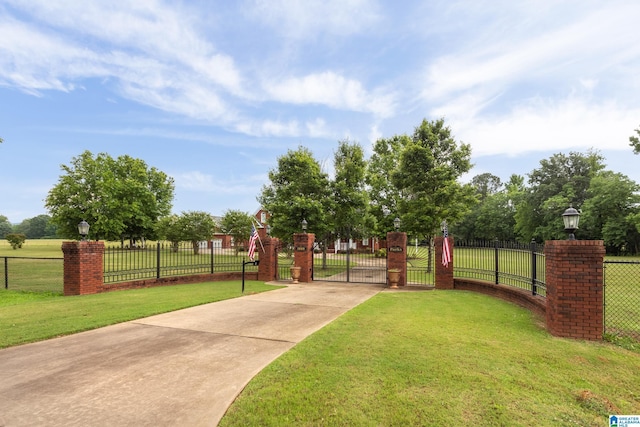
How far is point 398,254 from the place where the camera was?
1245 centimetres

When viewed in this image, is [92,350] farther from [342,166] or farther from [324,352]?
[342,166]

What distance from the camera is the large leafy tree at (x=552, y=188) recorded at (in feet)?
130

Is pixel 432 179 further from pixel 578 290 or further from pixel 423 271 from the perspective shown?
pixel 578 290

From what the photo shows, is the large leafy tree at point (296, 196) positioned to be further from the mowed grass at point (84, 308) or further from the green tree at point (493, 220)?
the green tree at point (493, 220)

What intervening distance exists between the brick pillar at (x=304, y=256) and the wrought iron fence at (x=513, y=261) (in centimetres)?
566

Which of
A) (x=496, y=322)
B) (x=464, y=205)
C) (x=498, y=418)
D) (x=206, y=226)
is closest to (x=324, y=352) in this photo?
(x=498, y=418)

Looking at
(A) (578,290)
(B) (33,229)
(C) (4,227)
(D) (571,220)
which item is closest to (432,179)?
(D) (571,220)

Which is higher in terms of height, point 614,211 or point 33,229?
point 614,211

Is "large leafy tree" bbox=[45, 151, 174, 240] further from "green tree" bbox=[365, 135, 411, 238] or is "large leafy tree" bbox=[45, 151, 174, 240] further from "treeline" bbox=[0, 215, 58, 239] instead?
"treeline" bbox=[0, 215, 58, 239]

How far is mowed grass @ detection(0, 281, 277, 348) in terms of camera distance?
5.80 metres

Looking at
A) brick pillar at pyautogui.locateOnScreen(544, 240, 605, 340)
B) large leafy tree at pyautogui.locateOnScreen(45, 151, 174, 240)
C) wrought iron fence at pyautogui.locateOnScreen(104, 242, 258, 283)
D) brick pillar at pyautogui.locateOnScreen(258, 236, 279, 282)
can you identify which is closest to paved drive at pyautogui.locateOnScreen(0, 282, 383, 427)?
brick pillar at pyautogui.locateOnScreen(544, 240, 605, 340)

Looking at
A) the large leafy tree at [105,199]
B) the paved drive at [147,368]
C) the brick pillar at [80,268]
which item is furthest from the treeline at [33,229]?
the paved drive at [147,368]

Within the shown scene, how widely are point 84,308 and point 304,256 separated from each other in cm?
769

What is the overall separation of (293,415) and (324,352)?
5.42ft
